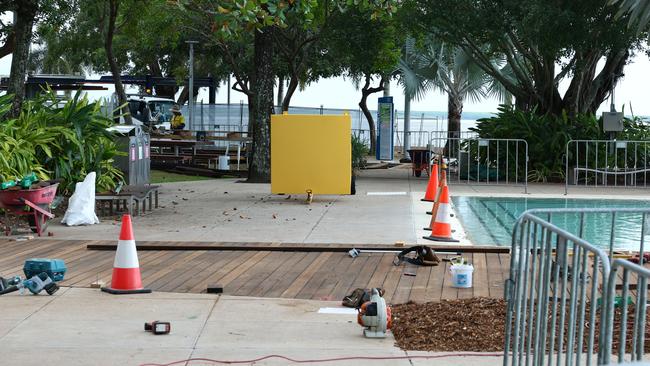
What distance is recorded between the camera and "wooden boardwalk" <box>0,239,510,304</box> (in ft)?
31.6

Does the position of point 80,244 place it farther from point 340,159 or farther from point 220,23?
point 340,159

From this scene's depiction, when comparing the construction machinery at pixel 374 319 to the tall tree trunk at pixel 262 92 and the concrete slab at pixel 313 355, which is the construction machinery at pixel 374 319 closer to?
the concrete slab at pixel 313 355

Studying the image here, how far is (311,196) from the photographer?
64.1 ft

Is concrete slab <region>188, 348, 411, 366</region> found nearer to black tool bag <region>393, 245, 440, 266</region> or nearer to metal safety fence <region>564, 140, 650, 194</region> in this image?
black tool bag <region>393, 245, 440, 266</region>

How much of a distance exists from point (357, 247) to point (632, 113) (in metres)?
19.3

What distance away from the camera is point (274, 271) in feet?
35.6

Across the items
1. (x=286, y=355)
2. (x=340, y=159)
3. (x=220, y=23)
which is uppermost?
(x=220, y=23)

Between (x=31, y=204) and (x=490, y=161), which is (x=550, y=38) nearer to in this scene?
(x=490, y=161)

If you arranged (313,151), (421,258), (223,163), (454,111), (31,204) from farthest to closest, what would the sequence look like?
(454,111), (223,163), (313,151), (31,204), (421,258)

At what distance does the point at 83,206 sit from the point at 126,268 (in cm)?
654

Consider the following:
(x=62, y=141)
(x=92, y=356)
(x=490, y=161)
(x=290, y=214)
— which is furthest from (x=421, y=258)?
(x=490, y=161)

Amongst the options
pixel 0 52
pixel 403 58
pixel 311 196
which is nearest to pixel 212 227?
pixel 311 196

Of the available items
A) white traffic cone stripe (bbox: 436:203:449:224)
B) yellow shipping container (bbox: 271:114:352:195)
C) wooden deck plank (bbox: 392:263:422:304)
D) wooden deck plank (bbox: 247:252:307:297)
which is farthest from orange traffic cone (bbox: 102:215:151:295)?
yellow shipping container (bbox: 271:114:352:195)

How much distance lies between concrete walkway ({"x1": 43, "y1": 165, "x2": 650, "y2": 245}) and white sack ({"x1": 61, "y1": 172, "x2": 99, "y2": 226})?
202 mm
